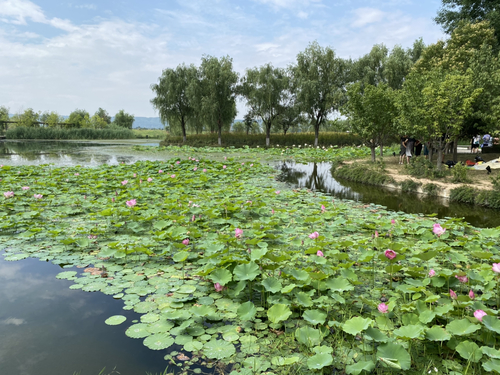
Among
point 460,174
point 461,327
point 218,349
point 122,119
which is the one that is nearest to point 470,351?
point 461,327

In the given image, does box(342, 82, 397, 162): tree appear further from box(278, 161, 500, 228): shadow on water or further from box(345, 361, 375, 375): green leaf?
box(345, 361, 375, 375): green leaf

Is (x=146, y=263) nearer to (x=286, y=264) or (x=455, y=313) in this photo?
(x=286, y=264)

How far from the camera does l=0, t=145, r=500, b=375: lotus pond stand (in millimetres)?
1999

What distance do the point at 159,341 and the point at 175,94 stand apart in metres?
27.8

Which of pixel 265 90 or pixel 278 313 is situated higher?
pixel 265 90

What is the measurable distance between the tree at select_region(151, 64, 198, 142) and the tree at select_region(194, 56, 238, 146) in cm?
95

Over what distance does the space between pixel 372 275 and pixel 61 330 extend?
2908 millimetres

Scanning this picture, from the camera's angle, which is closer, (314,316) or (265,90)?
(314,316)

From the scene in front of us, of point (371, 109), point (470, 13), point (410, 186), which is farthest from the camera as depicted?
point (470, 13)

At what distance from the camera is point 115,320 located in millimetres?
2451

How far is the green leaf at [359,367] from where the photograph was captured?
1778mm

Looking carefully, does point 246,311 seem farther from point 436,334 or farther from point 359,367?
point 436,334

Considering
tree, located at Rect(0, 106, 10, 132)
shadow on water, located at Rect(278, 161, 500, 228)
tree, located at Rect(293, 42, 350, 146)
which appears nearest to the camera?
shadow on water, located at Rect(278, 161, 500, 228)

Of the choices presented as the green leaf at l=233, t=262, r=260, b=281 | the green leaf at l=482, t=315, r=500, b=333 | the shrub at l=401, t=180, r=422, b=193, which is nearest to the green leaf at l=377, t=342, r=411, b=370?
the green leaf at l=482, t=315, r=500, b=333
